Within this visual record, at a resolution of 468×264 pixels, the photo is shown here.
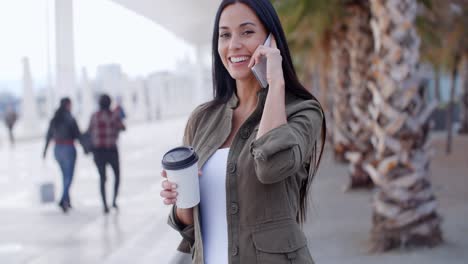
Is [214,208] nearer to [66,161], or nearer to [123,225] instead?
[66,161]

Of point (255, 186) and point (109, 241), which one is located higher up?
point (255, 186)

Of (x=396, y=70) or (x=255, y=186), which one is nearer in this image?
(x=255, y=186)

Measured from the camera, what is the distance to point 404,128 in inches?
208

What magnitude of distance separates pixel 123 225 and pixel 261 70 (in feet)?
14.3

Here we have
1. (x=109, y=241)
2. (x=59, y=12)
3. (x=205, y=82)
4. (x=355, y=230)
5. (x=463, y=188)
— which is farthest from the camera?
(x=205, y=82)

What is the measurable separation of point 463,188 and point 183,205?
8204mm

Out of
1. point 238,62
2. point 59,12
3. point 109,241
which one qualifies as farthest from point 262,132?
point 109,241

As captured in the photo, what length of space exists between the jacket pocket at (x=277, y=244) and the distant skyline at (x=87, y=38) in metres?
2.85

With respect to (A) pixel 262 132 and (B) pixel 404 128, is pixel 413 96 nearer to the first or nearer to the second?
(B) pixel 404 128

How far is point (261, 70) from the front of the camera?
1603 mm

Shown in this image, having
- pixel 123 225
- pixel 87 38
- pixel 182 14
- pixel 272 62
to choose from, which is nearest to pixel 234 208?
pixel 272 62

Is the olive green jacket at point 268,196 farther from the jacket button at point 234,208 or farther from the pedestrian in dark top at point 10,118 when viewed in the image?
the pedestrian in dark top at point 10,118

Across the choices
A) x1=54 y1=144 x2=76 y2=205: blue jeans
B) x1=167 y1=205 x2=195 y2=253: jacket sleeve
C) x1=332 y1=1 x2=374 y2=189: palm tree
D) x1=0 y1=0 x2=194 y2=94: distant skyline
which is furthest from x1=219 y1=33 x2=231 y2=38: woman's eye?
x1=332 y1=1 x2=374 y2=189: palm tree

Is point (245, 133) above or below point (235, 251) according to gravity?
above
